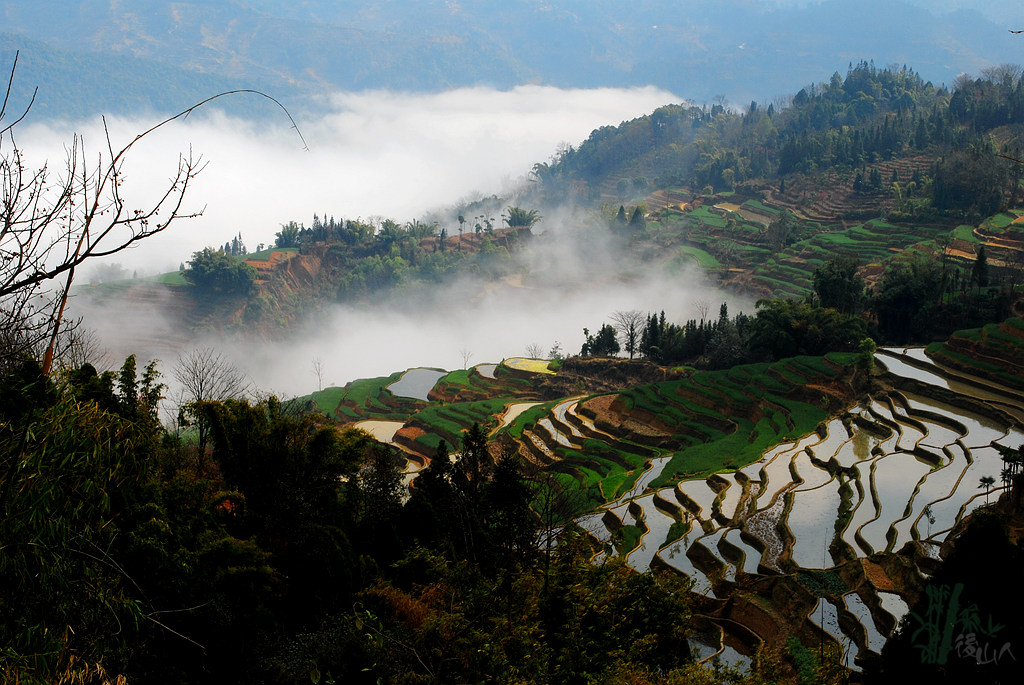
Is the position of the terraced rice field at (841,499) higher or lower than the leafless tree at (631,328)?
lower

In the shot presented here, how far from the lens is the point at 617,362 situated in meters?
45.4

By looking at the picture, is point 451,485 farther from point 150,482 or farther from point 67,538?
point 67,538

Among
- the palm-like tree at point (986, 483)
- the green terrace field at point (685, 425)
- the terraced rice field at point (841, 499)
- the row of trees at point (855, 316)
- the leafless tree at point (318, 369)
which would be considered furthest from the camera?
the leafless tree at point (318, 369)

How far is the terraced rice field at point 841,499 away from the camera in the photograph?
15.5m

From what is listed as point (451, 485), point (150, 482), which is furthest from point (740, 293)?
point (150, 482)

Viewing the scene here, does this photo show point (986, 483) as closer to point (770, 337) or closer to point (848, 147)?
point (770, 337)

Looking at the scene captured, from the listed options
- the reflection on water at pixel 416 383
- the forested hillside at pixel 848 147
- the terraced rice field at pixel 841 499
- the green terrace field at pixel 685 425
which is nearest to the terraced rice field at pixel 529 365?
the reflection on water at pixel 416 383

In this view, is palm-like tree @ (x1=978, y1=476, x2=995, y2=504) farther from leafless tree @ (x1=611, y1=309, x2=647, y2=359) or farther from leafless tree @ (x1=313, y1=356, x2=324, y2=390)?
leafless tree @ (x1=313, y1=356, x2=324, y2=390)

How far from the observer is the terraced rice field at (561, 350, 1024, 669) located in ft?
50.8

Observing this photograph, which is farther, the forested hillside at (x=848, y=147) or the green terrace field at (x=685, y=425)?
the forested hillside at (x=848, y=147)

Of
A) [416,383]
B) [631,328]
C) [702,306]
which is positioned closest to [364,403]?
[416,383]

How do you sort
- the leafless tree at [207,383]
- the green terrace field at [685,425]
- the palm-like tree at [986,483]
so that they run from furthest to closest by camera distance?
the leafless tree at [207,383] < the green terrace field at [685,425] < the palm-like tree at [986,483]

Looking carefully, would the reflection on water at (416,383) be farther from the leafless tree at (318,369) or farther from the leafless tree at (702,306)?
the leafless tree at (318,369)

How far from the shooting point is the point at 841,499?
18.5 metres
